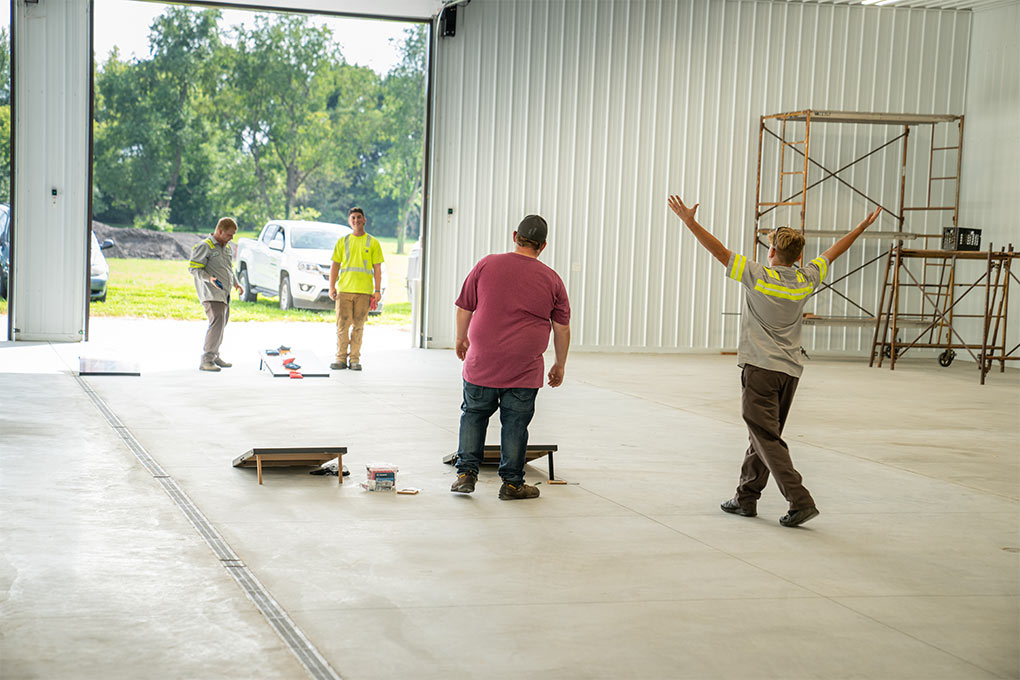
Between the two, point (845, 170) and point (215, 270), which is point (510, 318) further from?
point (845, 170)

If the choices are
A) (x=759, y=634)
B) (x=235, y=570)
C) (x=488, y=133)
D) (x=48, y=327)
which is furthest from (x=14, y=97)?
(x=759, y=634)

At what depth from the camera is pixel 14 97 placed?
15047 millimetres

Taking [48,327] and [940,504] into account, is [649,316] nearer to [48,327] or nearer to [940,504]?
[48,327]

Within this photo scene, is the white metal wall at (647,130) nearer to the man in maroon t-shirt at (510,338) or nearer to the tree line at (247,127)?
the man in maroon t-shirt at (510,338)

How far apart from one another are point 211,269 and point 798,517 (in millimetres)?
8168

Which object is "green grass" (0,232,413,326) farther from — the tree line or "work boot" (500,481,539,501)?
"work boot" (500,481,539,501)

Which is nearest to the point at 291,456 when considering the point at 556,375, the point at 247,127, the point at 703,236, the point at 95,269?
the point at 556,375

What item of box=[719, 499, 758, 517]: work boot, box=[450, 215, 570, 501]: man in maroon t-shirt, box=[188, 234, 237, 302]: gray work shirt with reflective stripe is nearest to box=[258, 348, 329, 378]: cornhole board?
box=[188, 234, 237, 302]: gray work shirt with reflective stripe

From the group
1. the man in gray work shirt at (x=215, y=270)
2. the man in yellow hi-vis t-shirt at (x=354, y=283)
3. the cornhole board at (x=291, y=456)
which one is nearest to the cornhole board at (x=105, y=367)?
the man in gray work shirt at (x=215, y=270)

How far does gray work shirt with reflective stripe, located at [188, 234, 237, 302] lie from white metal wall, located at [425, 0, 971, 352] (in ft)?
16.5

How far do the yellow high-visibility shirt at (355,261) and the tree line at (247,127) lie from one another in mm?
15660

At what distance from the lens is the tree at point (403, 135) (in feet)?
95.6

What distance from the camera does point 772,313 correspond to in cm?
580

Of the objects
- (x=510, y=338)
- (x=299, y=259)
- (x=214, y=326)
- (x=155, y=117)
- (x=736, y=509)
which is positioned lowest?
(x=736, y=509)
